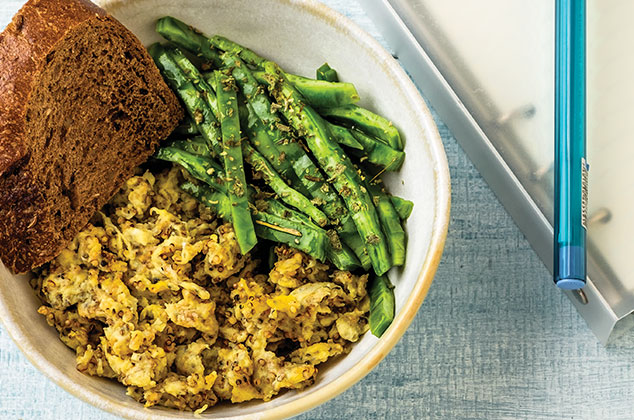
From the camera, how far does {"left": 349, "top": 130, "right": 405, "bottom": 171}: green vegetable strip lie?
211 centimetres

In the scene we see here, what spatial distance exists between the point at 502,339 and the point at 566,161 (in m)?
0.67

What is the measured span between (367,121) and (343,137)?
90mm

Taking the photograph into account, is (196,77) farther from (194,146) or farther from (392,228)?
(392,228)

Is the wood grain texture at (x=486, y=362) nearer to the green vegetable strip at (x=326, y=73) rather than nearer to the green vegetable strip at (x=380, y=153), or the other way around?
the green vegetable strip at (x=380, y=153)

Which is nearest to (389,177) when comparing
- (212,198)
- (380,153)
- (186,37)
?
(380,153)

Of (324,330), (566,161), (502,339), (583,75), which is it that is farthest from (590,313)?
(324,330)

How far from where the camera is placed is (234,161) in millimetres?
2070

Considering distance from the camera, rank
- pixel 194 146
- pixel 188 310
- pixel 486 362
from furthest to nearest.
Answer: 1. pixel 486 362
2. pixel 194 146
3. pixel 188 310

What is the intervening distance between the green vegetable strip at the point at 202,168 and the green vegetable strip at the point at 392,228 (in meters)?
0.46

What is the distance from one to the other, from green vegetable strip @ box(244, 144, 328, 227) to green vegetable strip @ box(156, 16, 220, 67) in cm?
Result: 35

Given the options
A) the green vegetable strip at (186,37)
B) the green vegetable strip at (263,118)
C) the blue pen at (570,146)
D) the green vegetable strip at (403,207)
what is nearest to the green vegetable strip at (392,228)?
the green vegetable strip at (403,207)

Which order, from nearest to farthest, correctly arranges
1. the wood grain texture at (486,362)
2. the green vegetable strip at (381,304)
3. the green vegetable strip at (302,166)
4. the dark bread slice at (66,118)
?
1. the dark bread slice at (66,118)
2. the green vegetable strip at (381,304)
3. the green vegetable strip at (302,166)
4. the wood grain texture at (486,362)

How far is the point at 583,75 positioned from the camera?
2.26 metres

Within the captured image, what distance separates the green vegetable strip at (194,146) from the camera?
215cm
